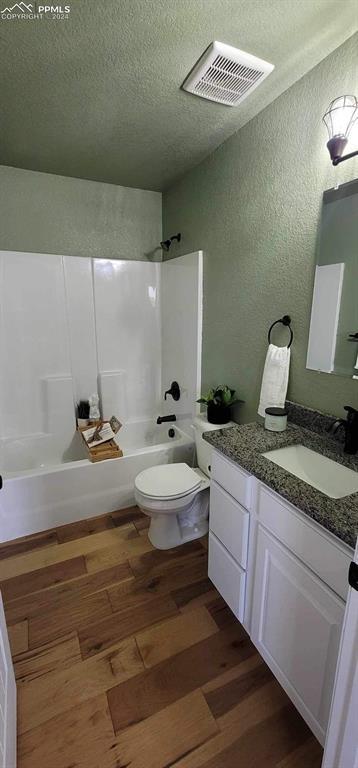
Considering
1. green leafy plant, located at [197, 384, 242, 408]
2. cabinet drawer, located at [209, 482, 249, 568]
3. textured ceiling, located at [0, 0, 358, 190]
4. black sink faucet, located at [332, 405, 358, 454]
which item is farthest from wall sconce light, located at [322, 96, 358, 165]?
cabinet drawer, located at [209, 482, 249, 568]

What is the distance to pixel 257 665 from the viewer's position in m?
1.27

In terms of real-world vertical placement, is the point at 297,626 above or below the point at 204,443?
below

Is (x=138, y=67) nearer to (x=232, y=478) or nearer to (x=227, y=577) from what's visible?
(x=232, y=478)

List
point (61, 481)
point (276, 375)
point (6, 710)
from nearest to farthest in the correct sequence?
point (6, 710) < point (276, 375) < point (61, 481)

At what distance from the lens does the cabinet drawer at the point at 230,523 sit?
4.04 ft

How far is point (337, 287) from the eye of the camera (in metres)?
1.28

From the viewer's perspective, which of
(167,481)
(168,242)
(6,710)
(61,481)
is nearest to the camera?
(6,710)

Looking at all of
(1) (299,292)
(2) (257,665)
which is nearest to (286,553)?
(2) (257,665)

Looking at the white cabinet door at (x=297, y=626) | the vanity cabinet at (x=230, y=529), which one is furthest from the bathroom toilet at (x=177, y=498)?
the white cabinet door at (x=297, y=626)

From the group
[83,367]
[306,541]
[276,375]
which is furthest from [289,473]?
[83,367]

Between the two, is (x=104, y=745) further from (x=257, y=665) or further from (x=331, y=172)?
(x=331, y=172)

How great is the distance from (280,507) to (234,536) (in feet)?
1.18

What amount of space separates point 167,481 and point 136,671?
2.66ft

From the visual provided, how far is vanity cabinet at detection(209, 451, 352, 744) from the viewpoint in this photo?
0.88 metres
